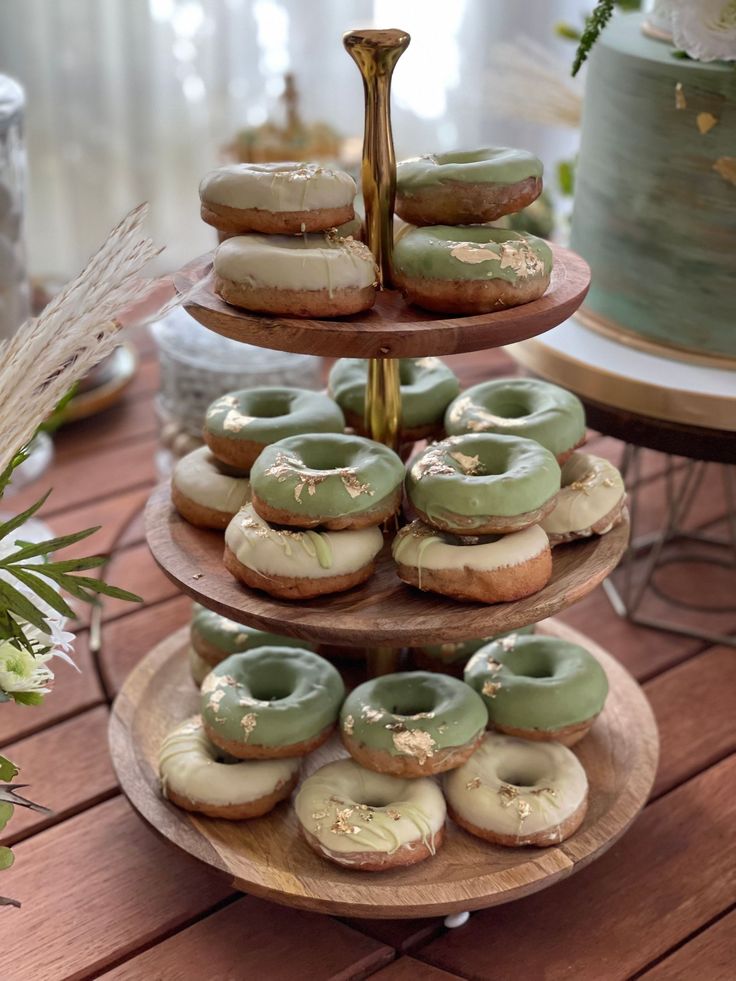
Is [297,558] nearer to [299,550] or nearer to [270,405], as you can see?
[299,550]

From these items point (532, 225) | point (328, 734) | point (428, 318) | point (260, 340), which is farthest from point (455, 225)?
point (532, 225)

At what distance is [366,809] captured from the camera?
1023 mm

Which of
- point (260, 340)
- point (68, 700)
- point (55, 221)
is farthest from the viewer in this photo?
point (55, 221)

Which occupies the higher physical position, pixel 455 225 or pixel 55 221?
pixel 455 225

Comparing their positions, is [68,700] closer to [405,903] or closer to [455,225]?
[405,903]

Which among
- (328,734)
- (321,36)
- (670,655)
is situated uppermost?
(321,36)

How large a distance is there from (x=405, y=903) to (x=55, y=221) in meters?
2.10

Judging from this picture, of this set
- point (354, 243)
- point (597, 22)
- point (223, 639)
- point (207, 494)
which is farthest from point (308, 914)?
point (597, 22)

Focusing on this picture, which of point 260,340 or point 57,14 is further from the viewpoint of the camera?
point 57,14

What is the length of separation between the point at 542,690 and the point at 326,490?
1.00 feet

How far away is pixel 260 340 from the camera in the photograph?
2.96ft

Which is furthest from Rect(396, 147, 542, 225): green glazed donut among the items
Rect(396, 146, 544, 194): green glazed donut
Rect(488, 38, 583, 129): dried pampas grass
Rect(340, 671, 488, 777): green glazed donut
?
Rect(488, 38, 583, 129): dried pampas grass

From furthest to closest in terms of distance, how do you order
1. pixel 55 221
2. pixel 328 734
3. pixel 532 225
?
A: 1. pixel 55 221
2. pixel 532 225
3. pixel 328 734

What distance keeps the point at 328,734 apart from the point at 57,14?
6.16 feet
